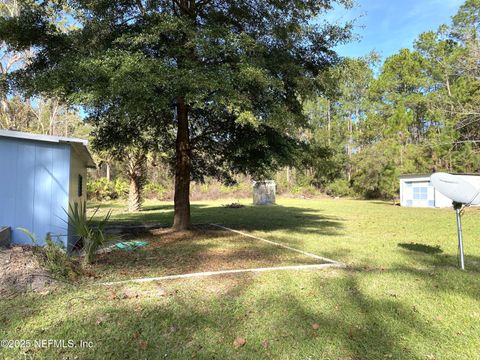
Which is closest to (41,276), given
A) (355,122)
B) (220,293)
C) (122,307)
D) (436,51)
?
(122,307)

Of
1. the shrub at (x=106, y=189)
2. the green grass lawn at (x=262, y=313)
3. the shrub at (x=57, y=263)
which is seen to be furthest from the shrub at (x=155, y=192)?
the shrub at (x=57, y=263)

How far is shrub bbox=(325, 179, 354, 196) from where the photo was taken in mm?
39812

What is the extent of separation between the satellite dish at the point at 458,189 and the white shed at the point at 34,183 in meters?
6.73

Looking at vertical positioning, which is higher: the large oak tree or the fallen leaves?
the large oak tree

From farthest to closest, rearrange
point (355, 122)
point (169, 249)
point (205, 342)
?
point (355, 122) → point (169, 249) → point (205, 342)

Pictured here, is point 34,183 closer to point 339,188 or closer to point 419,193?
point 419,193

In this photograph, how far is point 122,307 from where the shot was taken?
431 cm

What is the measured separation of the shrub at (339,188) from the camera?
39.8m

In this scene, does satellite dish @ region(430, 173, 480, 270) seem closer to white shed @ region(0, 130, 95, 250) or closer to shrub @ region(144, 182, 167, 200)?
white shed @ region(0, 130, 95, 250)

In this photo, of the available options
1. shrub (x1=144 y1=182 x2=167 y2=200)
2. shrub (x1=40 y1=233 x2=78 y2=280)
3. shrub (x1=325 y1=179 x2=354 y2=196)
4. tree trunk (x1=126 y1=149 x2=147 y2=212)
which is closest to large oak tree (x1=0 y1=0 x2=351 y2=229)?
shrub (x1=40 y1=233 x2=78 y2=280)

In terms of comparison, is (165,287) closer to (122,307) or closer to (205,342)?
(122,307)

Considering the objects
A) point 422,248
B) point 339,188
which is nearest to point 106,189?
point 339,188

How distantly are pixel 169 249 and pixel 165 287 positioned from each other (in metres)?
3.03

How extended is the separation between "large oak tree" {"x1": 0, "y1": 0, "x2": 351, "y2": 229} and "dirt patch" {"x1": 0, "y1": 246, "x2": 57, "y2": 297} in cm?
301
